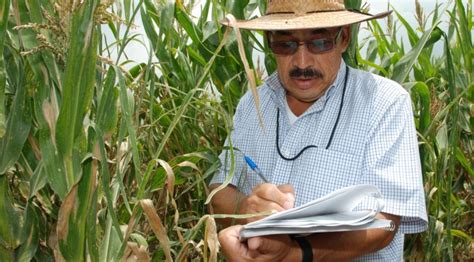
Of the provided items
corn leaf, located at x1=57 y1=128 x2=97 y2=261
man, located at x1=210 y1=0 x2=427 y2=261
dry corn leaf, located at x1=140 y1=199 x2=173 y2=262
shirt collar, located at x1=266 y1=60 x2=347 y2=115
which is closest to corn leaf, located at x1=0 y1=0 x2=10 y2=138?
corn leaf, located at x1=57 y1=128 x2=97 y2=261

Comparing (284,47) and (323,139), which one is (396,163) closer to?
(323,139)

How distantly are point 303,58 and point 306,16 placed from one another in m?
0.09

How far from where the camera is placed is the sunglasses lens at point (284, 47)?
1.56m

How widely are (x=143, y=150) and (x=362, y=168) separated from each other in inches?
23.4

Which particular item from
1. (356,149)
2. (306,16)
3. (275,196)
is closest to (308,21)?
(306,16)

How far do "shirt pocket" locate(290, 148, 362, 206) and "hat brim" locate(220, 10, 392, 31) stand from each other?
24cm

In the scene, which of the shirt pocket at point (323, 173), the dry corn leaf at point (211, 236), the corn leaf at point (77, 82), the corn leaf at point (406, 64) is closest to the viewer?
the corn leaf at point (77, 82)

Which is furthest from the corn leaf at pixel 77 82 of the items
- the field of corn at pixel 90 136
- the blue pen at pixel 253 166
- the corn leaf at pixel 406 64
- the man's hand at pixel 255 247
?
the corn leaf at pixel 406 64

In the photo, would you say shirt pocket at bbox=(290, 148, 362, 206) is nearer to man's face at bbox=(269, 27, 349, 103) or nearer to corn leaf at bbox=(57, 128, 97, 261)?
man's face at bbox=(269, 27, 349, 103)

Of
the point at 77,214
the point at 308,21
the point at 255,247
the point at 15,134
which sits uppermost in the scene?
the point at 308,21

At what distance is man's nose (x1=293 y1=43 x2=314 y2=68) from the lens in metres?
1.54

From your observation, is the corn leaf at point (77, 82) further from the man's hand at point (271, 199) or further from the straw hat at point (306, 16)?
the straw hat at point (306, 16)

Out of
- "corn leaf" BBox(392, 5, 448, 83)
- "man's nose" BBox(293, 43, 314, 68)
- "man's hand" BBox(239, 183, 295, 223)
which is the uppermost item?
"man's nose" BBox(293, 43, 314, 68)

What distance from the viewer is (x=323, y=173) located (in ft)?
4.90
